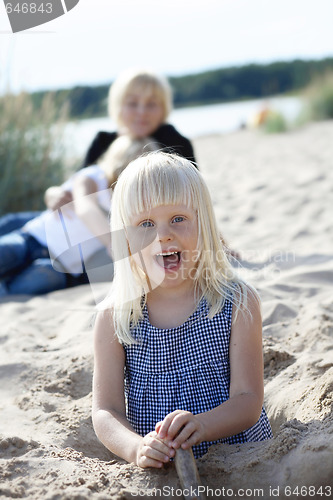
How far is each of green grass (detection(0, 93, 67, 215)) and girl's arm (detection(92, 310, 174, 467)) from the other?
3726 mm

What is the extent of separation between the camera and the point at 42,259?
13.0ft

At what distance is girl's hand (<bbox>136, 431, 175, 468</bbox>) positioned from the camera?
4.94 feet

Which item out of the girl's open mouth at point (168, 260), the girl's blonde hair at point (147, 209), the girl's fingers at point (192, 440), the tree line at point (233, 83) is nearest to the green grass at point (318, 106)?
the girl's blonde hair at point (147, 209)

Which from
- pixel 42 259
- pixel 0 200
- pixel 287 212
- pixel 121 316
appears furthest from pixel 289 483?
pixel 0 200

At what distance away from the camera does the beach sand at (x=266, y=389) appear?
153 centimetres

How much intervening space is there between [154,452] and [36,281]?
93.4 inches

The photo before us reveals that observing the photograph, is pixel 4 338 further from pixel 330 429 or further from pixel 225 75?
pixel 225 75

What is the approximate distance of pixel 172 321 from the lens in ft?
6.15

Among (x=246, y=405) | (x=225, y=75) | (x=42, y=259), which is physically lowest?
(x=225, y=75)

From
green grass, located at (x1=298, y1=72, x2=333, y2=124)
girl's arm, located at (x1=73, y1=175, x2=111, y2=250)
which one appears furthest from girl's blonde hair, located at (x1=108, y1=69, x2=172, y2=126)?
green grass, located at (x1=298, y1=72, x2=333, y2=124)

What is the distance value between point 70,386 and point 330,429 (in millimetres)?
1132

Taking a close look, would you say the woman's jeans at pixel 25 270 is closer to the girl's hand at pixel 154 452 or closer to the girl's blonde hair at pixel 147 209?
the girl's blonde hair at pixel 147 209

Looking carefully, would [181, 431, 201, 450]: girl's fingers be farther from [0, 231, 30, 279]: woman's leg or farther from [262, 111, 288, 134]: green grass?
[262, 111, 288, 134]: green grass

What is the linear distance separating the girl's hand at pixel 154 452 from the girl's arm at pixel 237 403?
0.9 inches
